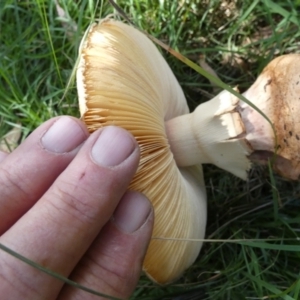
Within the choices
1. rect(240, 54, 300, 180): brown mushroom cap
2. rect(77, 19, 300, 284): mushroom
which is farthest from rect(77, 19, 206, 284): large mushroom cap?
rect(240, 54, 300, 180): brown mushroom cap

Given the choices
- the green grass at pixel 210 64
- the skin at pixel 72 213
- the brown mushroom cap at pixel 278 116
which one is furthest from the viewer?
the green grass at pixel 210 64

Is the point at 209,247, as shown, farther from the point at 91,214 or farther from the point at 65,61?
the point at 65,61

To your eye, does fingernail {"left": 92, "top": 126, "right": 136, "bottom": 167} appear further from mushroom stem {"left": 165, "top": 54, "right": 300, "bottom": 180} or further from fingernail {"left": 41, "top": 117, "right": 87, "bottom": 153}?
mushroom stem {"left": 165, "top": 54, "right": 300, "bottom": 180}

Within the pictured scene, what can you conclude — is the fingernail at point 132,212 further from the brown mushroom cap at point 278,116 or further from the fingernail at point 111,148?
the brown mushroom cap at point 278,116

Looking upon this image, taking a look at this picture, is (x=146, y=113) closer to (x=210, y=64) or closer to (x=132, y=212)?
(x=132, y=212)

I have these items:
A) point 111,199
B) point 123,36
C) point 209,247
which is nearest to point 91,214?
point 111,199

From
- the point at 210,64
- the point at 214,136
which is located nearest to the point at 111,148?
the point at 214,136

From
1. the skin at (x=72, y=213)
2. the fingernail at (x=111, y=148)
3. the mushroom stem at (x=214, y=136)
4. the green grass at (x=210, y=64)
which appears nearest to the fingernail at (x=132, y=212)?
the skin at (x=72, y=213)
